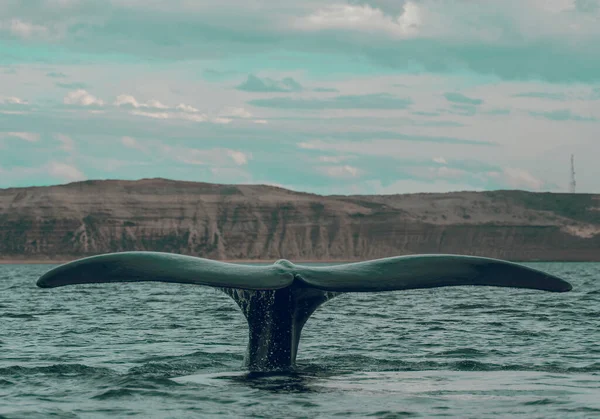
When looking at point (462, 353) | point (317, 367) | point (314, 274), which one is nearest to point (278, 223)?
point (462, 353)

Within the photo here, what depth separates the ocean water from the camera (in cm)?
950

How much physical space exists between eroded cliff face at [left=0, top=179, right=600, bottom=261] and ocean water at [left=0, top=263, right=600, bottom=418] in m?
93.8

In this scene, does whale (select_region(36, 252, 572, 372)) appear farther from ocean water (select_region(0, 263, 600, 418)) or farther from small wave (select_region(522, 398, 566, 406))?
small wave (select_region(522, 398, 566, 406))

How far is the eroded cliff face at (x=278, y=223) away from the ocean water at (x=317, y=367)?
93.8 m

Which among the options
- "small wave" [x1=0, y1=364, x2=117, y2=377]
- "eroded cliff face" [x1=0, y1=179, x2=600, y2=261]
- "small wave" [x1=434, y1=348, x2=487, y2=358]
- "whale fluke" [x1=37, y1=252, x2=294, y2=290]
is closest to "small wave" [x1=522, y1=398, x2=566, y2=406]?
"whale fluke" [x1=37, y1=252, x2=294, y2=290]

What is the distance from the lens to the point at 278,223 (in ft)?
414

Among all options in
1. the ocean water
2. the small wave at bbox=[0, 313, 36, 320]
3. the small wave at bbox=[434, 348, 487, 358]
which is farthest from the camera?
the small wave at bbox=[0, 313, 36, 320]

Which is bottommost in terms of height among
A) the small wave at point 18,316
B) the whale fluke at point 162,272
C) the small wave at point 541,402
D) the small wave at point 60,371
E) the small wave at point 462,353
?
the small wave at point 18,316

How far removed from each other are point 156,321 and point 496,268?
1475cm

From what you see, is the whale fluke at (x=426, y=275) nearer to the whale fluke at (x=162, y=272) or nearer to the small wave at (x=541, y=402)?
the whale fluke at (x=162, y=272)

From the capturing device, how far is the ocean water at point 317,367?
950 cm

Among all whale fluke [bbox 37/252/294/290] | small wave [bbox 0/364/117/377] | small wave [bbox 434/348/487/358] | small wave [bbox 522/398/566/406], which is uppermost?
whale fluke [bbox 37/252/294/290]

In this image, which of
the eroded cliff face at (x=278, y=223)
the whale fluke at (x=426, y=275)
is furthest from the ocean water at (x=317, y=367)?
the eroded cliff face at (x=278, y=223)

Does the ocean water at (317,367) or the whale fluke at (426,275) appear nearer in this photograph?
the whale fluke at (426,275)
